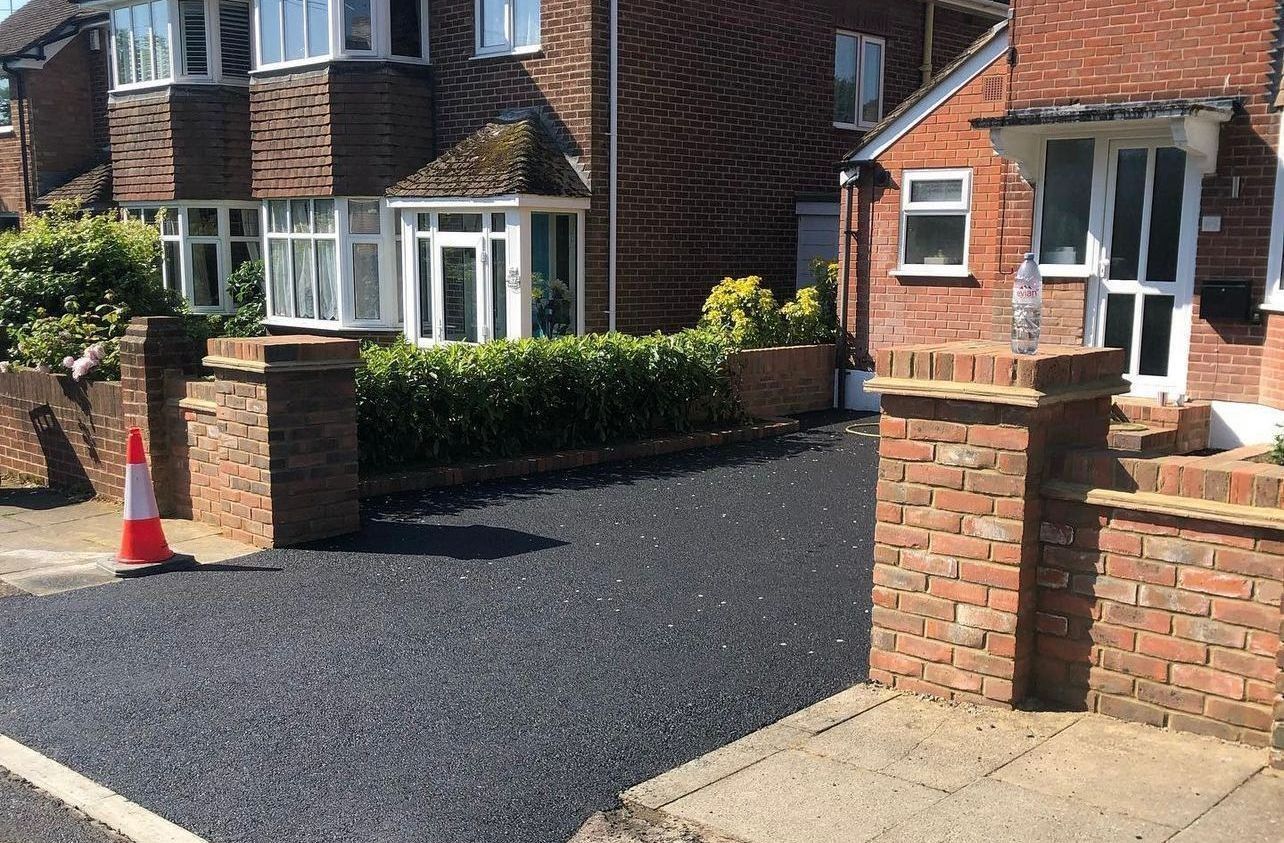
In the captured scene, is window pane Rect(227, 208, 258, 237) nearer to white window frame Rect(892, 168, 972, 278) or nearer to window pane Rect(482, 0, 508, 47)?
window pane Rect(482, 0, 508, 47)

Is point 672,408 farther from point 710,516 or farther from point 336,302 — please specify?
point 336,302

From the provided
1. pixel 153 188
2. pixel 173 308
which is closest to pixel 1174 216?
pixel 173 308

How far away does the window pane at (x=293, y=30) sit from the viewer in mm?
17547

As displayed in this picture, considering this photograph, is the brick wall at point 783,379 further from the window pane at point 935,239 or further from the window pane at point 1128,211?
the window pane at point 1128,211

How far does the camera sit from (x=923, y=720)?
4.84 m

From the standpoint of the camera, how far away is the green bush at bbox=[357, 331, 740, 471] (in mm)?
10102

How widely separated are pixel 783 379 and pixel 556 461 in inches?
160

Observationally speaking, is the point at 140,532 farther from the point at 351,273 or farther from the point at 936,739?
the point at 351,273

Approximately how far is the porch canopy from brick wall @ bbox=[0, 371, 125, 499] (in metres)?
8.67

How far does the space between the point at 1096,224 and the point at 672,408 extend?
460 cm

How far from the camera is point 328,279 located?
18.3 m

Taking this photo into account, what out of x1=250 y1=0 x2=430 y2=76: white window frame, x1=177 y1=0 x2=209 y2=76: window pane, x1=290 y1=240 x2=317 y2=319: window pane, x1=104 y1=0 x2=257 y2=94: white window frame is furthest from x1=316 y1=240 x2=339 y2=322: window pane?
x1=177 y1=0 x2=209 y2=76: window pane

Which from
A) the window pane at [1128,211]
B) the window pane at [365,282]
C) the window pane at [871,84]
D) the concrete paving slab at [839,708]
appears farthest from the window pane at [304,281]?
the concrete paving slab at [839,708]

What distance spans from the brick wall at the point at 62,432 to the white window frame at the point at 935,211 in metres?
8.82
